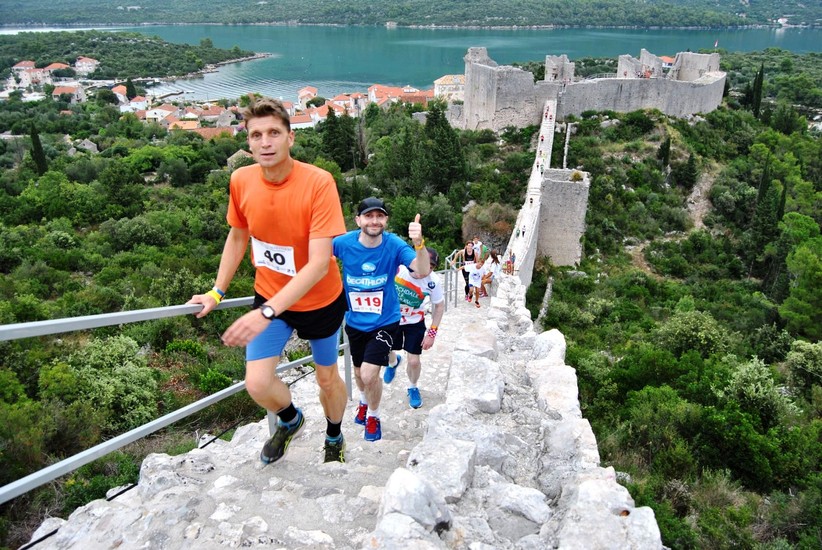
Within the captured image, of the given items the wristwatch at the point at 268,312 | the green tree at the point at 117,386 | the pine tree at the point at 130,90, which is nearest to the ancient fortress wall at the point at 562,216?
the green tree at the point at 117,386

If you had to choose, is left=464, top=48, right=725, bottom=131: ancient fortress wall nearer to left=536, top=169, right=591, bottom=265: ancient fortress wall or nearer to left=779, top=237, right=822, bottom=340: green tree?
left=536, top=169, right=591, bottom=265: ancient fortress wall

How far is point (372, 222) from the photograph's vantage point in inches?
157

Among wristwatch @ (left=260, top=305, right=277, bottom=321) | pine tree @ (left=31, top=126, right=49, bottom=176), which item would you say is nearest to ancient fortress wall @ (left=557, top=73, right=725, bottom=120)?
wristwatch @ (left=260, top=305, right=277, bottom=321)

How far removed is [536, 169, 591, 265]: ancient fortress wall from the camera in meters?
19.4

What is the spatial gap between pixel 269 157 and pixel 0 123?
74.3 meters

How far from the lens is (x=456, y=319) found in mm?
8367

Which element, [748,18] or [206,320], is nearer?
[206,320]

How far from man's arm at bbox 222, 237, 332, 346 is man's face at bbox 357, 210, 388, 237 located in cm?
98

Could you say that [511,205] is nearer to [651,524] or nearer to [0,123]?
[651,524]

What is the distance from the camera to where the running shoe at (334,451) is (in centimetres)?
364

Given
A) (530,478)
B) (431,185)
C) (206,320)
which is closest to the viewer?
(530,478)

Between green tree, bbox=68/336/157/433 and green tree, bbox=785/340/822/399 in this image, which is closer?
green tree, bbox=68/336/157/433

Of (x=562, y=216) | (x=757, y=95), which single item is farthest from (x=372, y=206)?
(x=757, y=95)

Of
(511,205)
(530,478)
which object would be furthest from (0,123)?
(530,478)
